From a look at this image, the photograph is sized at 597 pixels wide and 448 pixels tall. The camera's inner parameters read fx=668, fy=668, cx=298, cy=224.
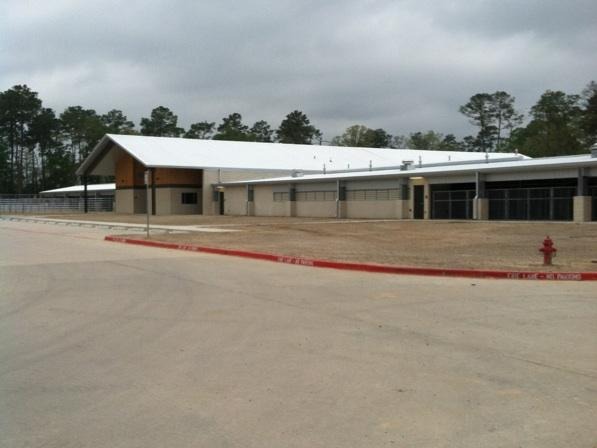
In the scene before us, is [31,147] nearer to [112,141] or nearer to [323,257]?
[112,141]

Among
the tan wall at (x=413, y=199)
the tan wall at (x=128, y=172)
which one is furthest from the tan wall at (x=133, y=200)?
the tan wall at (x=413, y=199)

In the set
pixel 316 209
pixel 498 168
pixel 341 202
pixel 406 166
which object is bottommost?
pixel 316 209

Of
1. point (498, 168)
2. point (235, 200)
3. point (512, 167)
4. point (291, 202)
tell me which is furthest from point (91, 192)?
point (512, 167)

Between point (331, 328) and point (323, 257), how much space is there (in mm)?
9256

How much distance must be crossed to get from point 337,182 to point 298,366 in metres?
44.7

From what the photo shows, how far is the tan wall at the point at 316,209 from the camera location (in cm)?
5178

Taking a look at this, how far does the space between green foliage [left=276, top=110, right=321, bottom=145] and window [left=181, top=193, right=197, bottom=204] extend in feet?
228

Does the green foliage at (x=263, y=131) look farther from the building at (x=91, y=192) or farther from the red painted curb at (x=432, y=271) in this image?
the red painted curb at (x=432, y=271)

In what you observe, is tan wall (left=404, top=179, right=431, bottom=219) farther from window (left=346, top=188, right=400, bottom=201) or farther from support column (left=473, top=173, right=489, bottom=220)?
support column (left=473, top=173, right=489, bottom=220)

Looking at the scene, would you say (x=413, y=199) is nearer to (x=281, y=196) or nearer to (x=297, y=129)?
(x=281, y=196)

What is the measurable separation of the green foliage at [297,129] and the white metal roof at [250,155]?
2151 inches

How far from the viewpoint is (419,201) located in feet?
150

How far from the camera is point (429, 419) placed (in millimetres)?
5062

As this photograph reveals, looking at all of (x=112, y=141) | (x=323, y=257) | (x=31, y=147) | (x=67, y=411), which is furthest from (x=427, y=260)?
(x=31, y=147)
